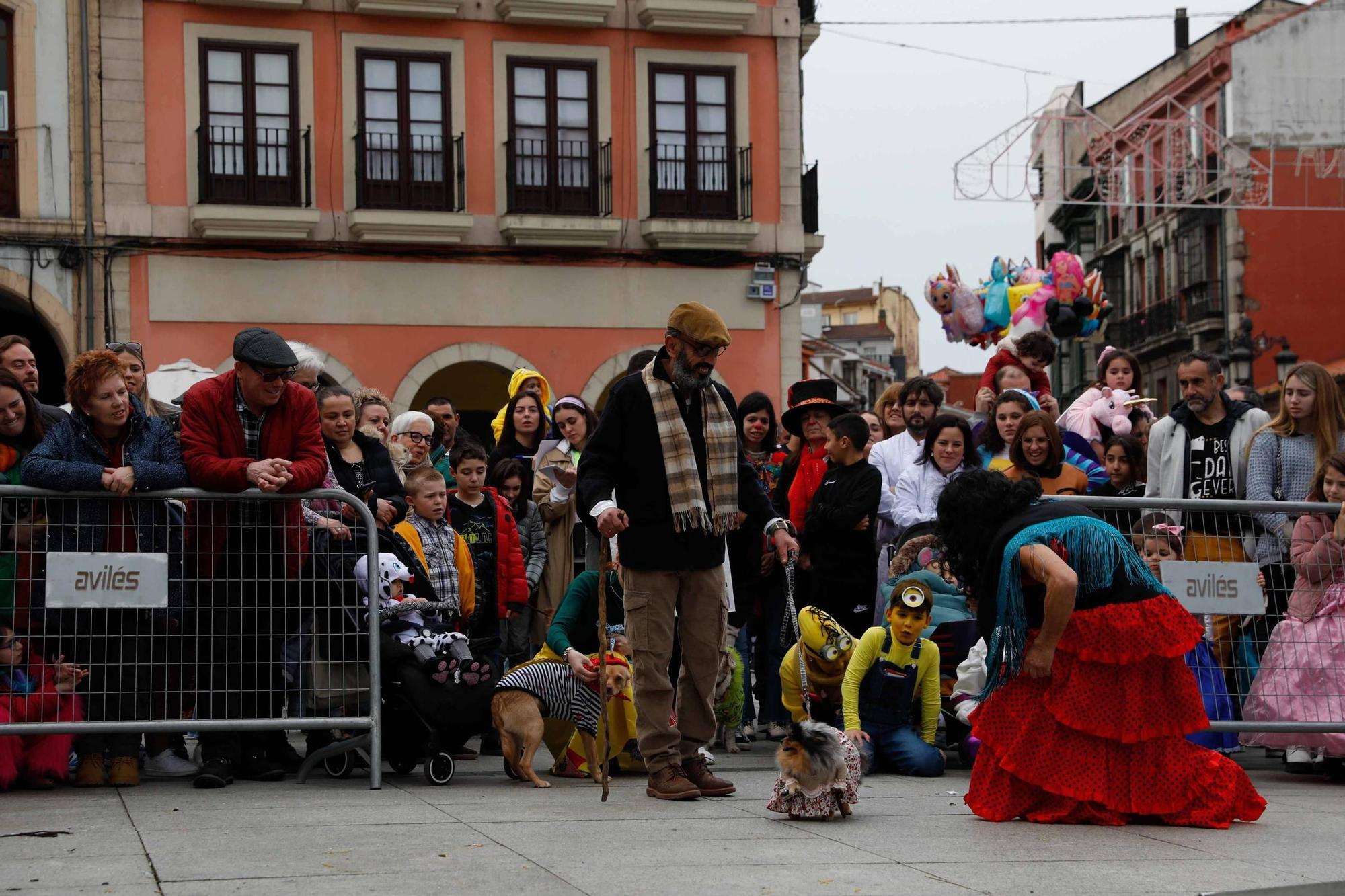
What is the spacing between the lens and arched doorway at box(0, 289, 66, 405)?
2253cm

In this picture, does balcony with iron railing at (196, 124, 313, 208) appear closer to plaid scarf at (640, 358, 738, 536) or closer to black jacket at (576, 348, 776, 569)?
black jacket at (576, 348, 776, 569)

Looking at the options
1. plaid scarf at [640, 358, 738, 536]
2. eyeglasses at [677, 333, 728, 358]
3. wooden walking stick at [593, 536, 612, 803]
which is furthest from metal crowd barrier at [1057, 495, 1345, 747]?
wooden walking stick at [593, 536, 612, 803]

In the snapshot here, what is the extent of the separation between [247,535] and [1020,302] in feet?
33.5

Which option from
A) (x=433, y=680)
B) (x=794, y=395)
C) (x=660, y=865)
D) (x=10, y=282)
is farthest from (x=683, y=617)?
(x=10, y=282)

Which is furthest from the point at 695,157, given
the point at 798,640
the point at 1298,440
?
the point at 798,640

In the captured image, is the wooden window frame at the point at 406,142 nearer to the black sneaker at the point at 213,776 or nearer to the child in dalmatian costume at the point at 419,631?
the child in dalmatian costume at the point at 419,631

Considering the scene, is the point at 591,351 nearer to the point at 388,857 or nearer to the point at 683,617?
the point at 683,617

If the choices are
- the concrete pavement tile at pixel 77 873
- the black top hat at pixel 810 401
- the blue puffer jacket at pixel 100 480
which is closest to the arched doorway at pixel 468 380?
the black top hat at pixel 810 401

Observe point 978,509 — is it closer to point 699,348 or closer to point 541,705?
point 699,348

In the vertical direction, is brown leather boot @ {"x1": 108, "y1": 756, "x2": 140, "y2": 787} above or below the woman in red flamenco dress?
below

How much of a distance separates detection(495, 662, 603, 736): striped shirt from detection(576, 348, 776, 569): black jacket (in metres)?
0.91

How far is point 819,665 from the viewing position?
8.89 metres

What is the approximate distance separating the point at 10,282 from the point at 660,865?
18.6 metres

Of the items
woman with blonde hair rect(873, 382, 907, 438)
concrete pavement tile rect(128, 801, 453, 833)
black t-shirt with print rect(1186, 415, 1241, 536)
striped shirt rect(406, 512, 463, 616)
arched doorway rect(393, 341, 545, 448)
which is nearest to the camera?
concrete pavement tile rect(128, 801, 453, 833)
